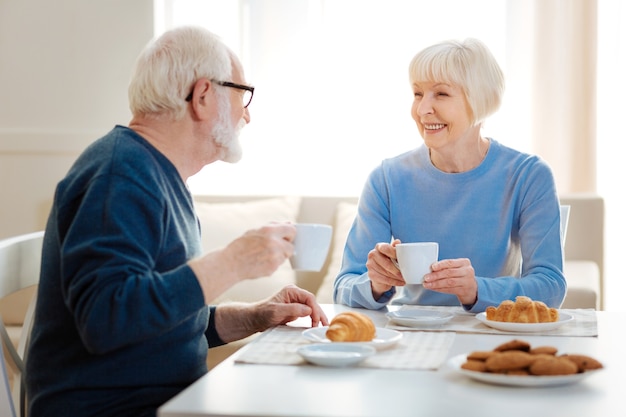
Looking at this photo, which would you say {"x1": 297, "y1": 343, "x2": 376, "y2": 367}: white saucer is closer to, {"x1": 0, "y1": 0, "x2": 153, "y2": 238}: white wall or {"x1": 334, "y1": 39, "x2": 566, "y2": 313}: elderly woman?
{"x1": 334, "y1": 39, "x2": 566, "y2": 313}: elderly woman

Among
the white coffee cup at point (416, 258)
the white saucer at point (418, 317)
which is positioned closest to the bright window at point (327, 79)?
the white saucer at point (418, 317)

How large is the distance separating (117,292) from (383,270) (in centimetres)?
73

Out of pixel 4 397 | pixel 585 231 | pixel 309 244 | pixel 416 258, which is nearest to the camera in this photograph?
pixel 309 244

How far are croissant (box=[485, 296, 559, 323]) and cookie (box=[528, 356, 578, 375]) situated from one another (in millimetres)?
424

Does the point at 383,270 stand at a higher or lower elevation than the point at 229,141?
lower

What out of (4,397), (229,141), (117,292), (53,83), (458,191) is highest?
(53,83)

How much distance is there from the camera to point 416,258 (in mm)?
1619

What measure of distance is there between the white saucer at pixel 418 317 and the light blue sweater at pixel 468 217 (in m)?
0.22

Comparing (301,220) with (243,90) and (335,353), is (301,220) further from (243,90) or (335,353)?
(335,353)

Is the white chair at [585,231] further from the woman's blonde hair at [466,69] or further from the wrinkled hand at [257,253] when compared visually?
the wrinkled hand at [257,253]

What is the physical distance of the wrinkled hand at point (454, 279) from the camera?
1.71 meters

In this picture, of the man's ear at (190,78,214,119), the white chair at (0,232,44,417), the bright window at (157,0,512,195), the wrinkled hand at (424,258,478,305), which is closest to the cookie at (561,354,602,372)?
the wrinkled hand at (424,258,478,305)

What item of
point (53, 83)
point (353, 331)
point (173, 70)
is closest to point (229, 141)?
point (173, 70)

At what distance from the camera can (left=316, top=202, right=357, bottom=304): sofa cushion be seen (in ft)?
11.2
